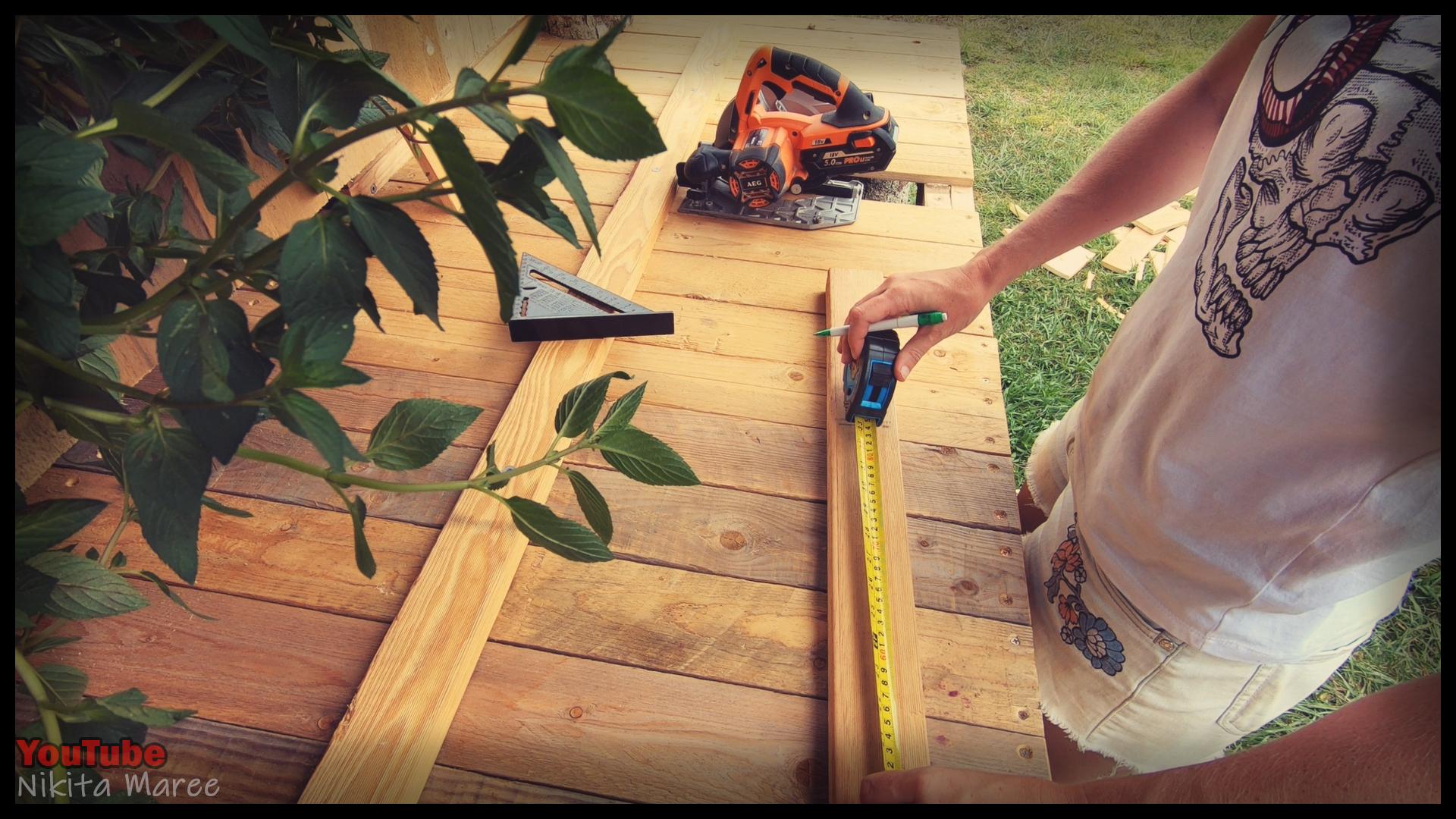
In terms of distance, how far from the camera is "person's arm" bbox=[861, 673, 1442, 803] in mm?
515

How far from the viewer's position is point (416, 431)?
53cm

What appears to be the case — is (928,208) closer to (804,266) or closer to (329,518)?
(804,266)

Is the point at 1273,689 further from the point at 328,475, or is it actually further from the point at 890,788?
the point at 328,475

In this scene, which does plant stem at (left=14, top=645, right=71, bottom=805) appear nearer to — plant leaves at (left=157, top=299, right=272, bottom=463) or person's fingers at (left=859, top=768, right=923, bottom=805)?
plant leaves at (left=157, top=299, right=272, bottom=463)

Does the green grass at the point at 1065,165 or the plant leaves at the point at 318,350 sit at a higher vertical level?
the plant leaves at the point at 318,350

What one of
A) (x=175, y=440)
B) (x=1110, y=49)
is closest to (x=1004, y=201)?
(x=1110, y=49)

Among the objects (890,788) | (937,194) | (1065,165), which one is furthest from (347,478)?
(1065,165)

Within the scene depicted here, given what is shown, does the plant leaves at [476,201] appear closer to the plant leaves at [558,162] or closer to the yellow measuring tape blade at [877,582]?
the plant leaves at [558,162]

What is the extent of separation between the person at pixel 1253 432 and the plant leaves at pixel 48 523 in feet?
2.22

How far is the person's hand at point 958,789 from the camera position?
65 centimetres

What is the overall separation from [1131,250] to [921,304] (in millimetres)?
1869

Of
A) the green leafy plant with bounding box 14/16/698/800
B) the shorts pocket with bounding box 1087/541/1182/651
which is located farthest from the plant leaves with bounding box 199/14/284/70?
the shorts pocket with bounding box 1087/541/1182/651

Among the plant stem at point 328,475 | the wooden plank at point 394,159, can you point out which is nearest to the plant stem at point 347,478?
the plant stem at point 328,475

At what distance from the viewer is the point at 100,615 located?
489 millimetres
